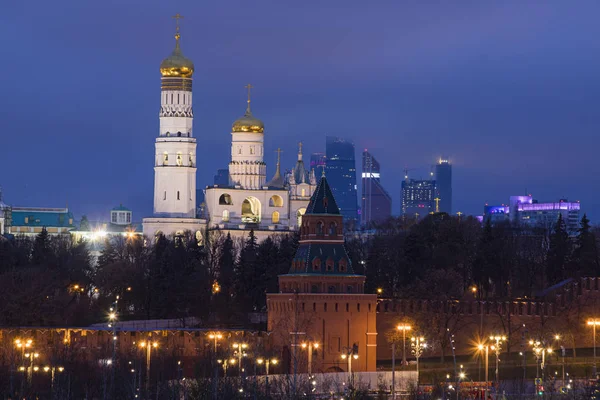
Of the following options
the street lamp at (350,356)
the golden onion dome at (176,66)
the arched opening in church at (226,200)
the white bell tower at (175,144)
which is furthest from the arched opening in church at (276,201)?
the street lamp at (350,356)

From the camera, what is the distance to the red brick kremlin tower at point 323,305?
3720 inches

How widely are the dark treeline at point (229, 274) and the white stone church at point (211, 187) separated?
22.3m

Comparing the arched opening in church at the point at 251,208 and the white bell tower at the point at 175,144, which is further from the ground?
the white bell tower at the point at 175,144

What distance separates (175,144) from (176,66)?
20.4 ft

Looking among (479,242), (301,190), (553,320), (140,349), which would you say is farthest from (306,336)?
(301,190)

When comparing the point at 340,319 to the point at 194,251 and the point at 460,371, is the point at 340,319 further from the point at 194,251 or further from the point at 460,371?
the point at 194,251

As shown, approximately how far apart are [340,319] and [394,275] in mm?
20298

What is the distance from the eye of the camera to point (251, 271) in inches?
4434

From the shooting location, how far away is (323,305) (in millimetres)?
95750

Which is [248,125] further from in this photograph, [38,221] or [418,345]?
[418,345]

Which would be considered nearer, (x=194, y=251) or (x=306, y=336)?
(x=306, y=336)

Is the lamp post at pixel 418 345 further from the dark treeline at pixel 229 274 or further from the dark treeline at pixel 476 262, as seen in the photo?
the dark treeline at pixel 476 262

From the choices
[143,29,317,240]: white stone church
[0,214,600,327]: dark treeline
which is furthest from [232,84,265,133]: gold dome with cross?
[0,214,600,327]: dark treeline

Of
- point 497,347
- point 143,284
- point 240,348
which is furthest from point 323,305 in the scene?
point 143,284
